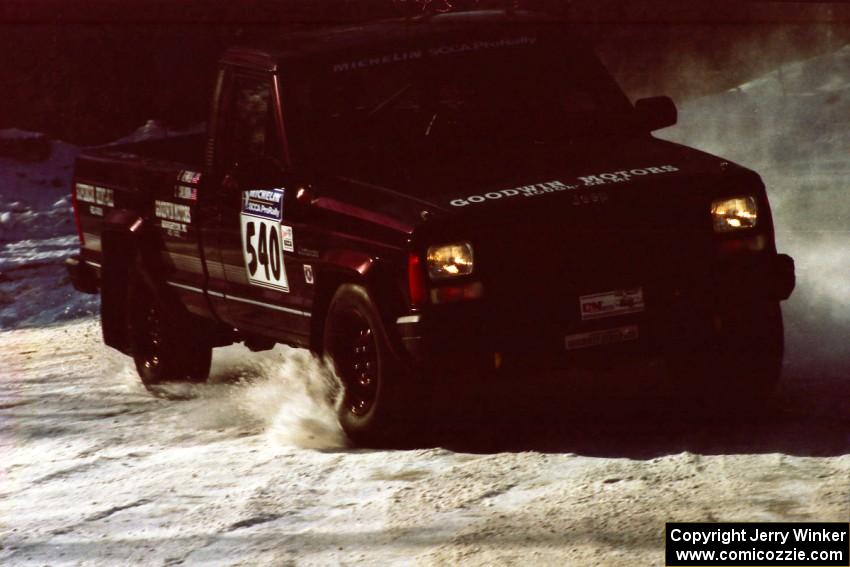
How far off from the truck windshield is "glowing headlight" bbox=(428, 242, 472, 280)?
37.6 inches

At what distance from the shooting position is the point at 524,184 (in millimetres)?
7113

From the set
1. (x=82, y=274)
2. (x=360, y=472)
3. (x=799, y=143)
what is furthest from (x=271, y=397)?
(x=799, y=143)

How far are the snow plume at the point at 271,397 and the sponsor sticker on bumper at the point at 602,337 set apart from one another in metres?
1.16

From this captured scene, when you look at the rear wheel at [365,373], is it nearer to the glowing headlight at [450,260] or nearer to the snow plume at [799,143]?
the glowing headlight at [450,260]

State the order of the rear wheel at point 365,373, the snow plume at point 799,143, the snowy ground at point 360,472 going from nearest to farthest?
the snowy ground at point 360,472, the rear wheel at point 365,373, the snow plume at point 799,143

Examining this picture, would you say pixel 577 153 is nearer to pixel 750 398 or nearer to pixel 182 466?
pixel 750 398

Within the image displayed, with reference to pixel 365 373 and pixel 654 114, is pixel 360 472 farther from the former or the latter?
pixel 654 114

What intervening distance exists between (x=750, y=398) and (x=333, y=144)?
2205 millimetres

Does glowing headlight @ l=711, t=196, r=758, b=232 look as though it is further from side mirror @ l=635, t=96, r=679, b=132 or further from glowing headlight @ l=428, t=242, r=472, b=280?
glowing headlight @ l=428, t=242, r=472, b=280

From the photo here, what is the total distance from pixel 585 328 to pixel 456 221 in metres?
0.70

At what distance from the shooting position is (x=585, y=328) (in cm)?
696

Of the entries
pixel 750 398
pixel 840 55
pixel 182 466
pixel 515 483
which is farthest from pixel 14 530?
pixel 840 55

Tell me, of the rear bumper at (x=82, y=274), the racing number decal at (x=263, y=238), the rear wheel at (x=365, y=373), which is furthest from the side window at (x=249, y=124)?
the rear bumper at (x=82, y=274)

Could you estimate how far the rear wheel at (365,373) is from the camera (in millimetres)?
7074
